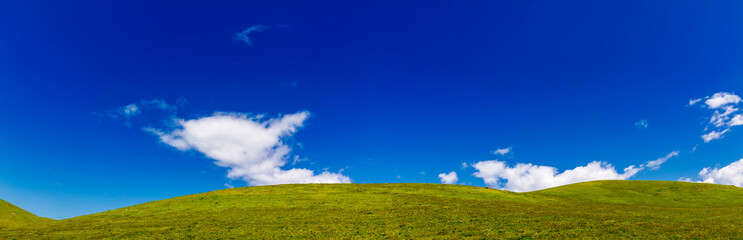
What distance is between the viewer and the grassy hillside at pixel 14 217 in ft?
144

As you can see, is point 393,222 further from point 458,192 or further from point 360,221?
point 458,192

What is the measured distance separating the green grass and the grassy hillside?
5485mm

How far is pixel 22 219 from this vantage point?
155 ft

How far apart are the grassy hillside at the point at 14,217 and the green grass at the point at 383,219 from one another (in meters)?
5.49

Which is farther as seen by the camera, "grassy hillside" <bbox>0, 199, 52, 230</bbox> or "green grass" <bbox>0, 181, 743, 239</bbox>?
"grassy hillside" <bbox>0, 199, 52, 230</bbox>

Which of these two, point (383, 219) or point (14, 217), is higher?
point (383, 219)

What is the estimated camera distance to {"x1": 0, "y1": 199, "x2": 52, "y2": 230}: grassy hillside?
4389cm

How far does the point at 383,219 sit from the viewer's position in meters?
37.7

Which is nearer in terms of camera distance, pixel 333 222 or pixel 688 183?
pixel 333 222

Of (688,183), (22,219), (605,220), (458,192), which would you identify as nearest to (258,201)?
(22,219)

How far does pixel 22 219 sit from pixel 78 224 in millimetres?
16400

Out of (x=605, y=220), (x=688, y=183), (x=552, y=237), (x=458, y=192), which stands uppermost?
(x=688, y=183)

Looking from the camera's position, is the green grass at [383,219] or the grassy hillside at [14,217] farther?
the grassy hillside at [14,217]

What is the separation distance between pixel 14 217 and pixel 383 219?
5299 cm
